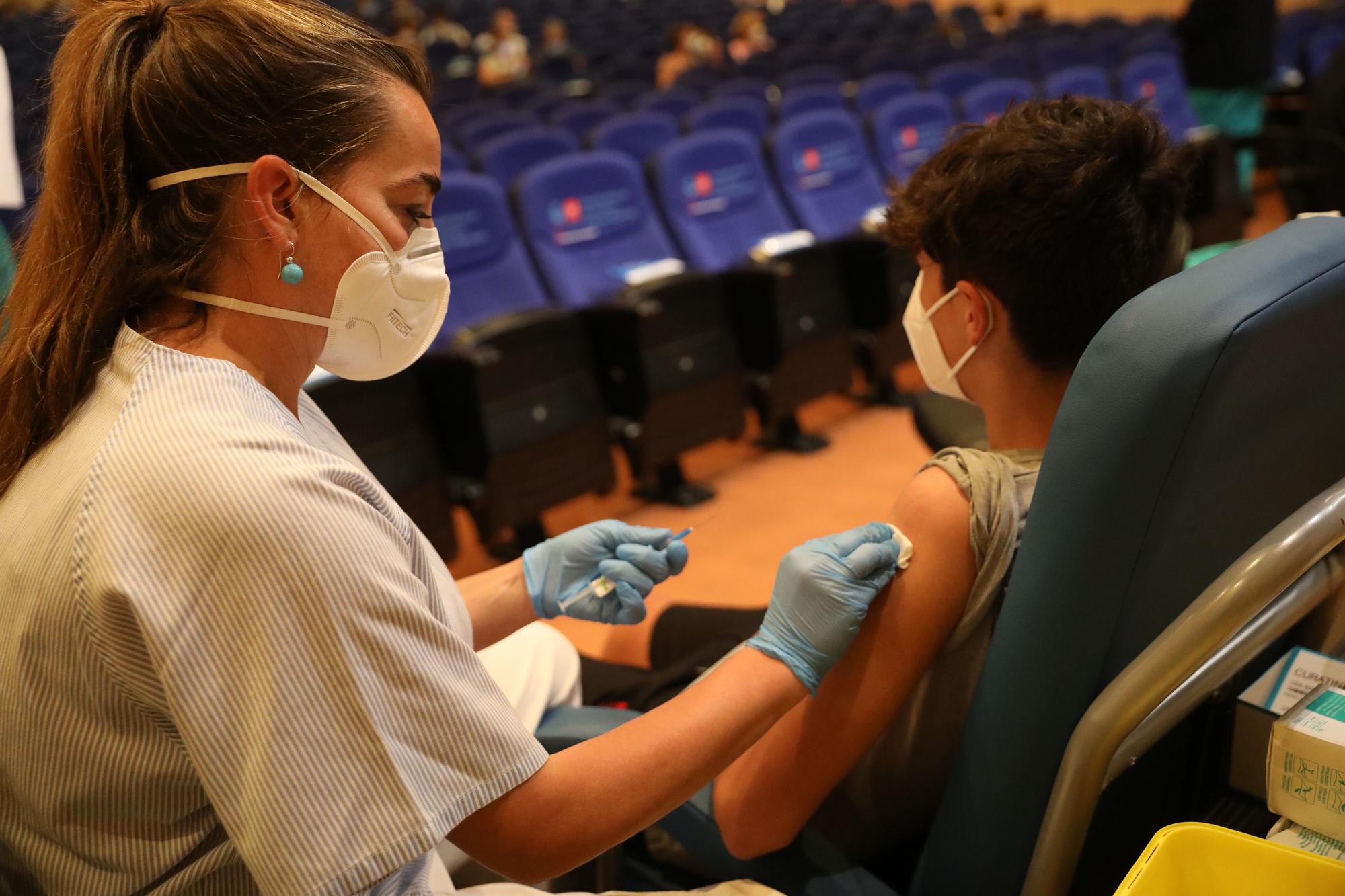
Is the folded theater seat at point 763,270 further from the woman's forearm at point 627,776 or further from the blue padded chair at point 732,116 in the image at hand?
the woman's forearm at point 627,776

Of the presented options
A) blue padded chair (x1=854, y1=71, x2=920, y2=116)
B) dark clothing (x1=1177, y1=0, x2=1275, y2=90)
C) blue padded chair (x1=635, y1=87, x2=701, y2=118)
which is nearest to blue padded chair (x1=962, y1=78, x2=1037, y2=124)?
blue padded chair (x1=854, y1=71, x2=920, y2=116)

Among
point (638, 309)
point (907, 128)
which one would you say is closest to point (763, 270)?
point (638, 309)

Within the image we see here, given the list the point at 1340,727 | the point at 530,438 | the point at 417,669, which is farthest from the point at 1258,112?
the point at 417,669

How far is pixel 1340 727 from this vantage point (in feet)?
2.86

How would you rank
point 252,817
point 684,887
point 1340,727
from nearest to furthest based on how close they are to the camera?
point 252,817 → point 1340,727 → point 684,887

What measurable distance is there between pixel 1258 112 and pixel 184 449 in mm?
6741

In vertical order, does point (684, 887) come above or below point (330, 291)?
below

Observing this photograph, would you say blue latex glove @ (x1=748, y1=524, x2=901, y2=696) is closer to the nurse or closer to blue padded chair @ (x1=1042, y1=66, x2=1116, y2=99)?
the nurse

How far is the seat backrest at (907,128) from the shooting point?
195 inches

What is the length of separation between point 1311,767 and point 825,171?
13.2ft

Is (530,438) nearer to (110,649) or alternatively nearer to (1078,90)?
(110,649)

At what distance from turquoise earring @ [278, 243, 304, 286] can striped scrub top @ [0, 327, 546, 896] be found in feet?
0.35

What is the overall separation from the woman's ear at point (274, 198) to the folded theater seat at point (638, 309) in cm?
217

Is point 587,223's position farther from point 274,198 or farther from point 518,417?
point 274,198
